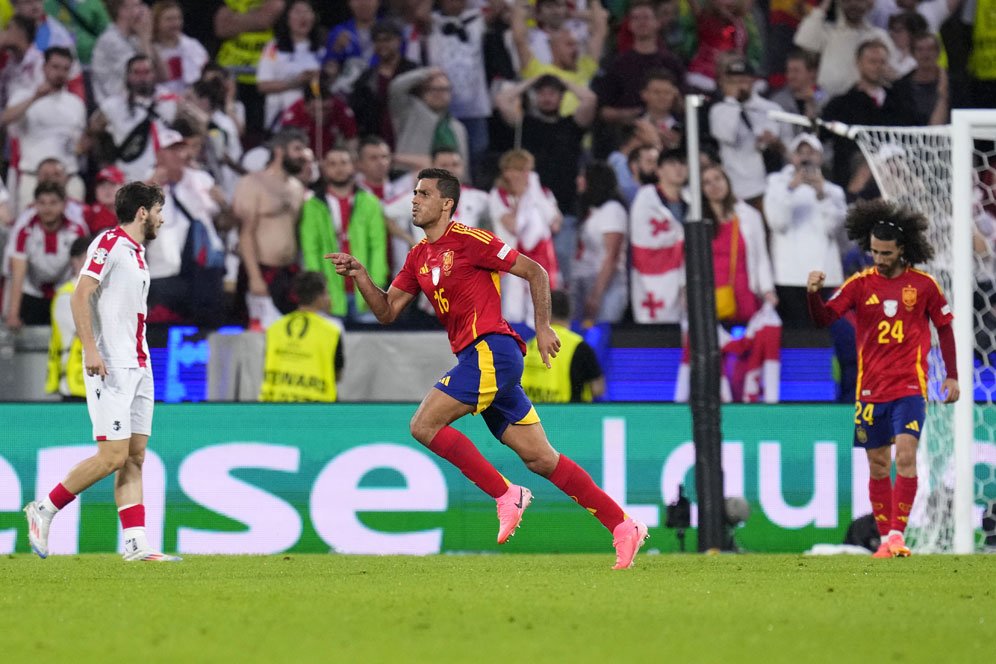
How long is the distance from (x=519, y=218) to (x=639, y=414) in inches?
104

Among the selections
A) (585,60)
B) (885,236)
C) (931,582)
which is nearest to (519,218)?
(585,60)

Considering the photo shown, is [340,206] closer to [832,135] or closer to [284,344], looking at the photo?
[284,344]

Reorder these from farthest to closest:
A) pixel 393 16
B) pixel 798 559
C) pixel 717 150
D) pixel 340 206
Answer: pixel 393 16 → pixel 717 150 → pixel 340 206 → pixel 798 559

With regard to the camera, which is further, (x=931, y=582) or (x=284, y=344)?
(x=284, y=344)

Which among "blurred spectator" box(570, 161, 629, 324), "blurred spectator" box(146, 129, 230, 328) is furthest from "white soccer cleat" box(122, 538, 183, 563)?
"blurred spectator" box(570, 161, 629, 324)

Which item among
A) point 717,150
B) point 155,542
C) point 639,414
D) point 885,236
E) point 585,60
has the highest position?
point 585,60

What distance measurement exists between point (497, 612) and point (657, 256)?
27.0 feet

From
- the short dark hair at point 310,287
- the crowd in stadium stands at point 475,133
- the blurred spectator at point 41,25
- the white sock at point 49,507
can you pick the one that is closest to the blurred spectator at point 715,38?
the crowd in stadium stands at point 475,133

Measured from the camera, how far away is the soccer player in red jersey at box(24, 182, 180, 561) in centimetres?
852

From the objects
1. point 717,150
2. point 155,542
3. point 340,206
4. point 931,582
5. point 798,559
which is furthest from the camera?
point 717,150

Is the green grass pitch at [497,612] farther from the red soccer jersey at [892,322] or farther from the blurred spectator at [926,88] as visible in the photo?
the blurred spectator at [926,88]

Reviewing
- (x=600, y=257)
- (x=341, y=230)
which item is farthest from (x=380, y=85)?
(x=600, y=257)

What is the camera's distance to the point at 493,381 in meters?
7.84

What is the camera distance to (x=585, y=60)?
51.4 feet
